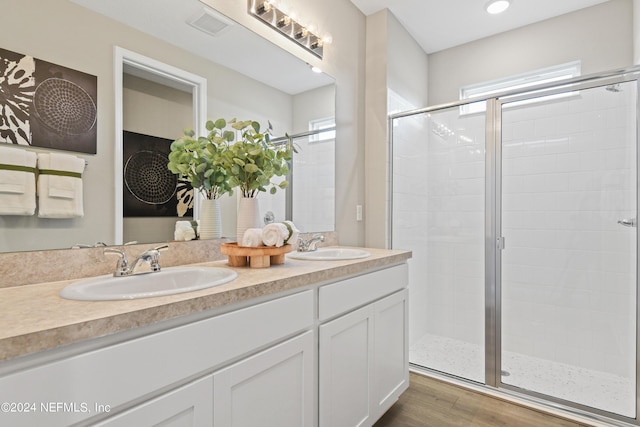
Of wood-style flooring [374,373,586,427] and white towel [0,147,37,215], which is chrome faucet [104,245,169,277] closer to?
white towel [0,147,37,215]

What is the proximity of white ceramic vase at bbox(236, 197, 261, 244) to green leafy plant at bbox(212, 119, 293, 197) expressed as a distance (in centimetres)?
4

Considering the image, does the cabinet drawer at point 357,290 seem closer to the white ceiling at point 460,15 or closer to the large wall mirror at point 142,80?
the large wall mirror at point 142,80

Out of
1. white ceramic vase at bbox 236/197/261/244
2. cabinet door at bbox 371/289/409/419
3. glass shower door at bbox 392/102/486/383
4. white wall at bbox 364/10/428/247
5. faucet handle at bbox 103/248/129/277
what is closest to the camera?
faucet handle at bbox 103/248/129/277

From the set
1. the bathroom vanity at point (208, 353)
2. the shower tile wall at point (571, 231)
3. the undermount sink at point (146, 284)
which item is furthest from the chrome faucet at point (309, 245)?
the shower tile wall at point (571, 231)

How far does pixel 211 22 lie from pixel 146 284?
1191mm

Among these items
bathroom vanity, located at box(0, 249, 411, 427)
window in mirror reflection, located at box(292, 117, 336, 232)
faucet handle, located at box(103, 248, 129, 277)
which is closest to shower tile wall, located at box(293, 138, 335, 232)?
window in mirror reflection, located at box(292, 117, 336, 232)

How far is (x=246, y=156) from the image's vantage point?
1477mm

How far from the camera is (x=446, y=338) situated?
280 centimetres

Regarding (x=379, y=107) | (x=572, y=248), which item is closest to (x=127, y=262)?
(x=379, y=107)

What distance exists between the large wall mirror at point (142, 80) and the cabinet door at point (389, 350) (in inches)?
31.4

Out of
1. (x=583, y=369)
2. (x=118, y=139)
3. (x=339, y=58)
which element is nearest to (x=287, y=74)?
(x=339, y=58)

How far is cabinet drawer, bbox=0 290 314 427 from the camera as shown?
1.96 ft

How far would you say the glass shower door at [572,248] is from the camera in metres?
2.07

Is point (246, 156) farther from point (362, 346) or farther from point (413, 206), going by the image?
point (413, 206)
